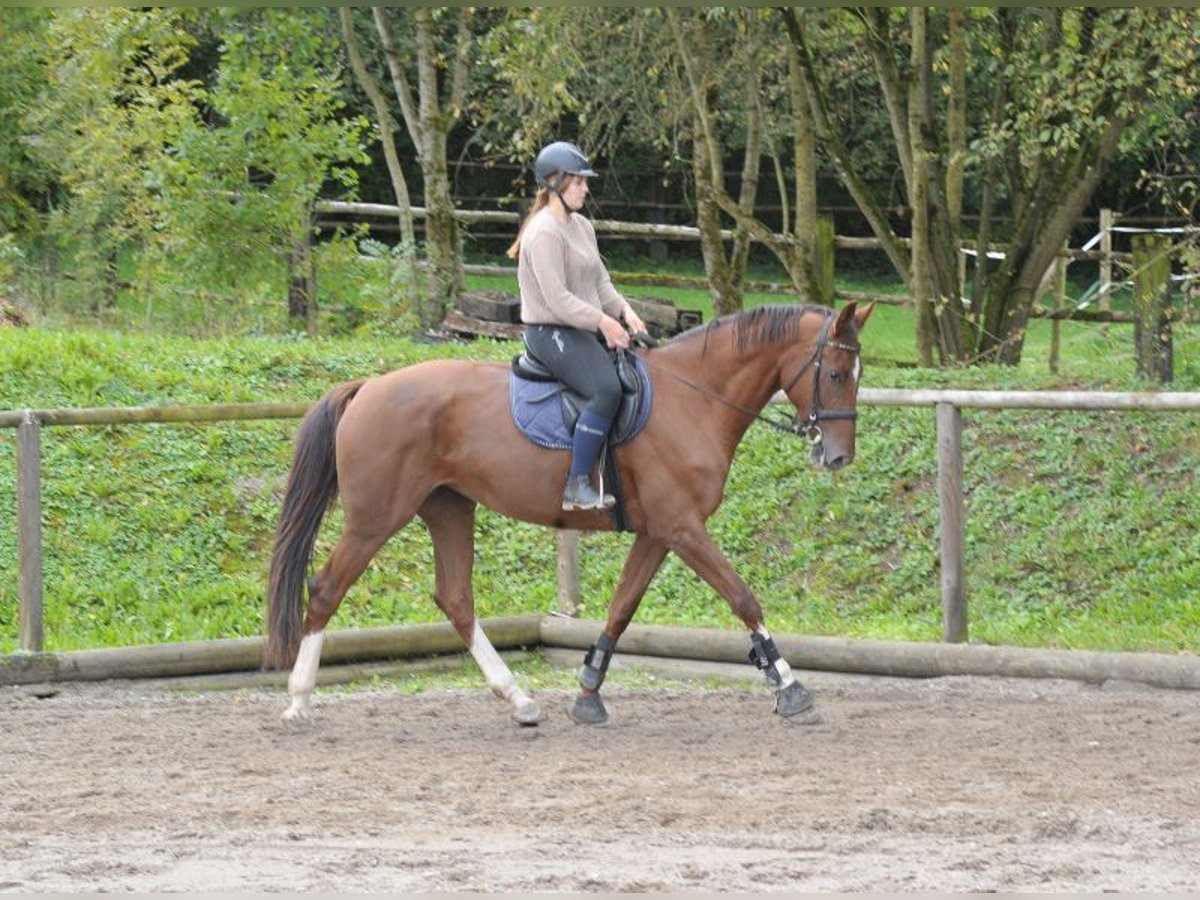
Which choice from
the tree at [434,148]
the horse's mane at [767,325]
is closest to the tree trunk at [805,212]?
the tree at [434,148]

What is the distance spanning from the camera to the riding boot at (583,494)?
6570mm

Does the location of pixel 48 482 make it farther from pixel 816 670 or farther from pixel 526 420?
pixel 816 670

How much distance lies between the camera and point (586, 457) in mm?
6559

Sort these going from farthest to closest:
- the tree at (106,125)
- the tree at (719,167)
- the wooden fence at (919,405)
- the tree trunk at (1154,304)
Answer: the tree at (106,125) → the tree at (719,167) → the tree trunk at (1154,304) → the wooden fence at (919,405)

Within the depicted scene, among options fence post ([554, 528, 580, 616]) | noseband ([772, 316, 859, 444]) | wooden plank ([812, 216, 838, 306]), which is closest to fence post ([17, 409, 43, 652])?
fence post ([554, 528, 580, 616])

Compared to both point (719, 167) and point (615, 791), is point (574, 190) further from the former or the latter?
point (719, 167)

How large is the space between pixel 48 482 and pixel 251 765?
409 cm

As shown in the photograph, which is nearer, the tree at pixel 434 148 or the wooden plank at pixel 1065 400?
the wooden plank at pixel 1065 400

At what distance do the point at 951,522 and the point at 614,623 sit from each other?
Result: 1897mm

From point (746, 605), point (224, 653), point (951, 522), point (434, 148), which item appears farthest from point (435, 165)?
point (746, 605)

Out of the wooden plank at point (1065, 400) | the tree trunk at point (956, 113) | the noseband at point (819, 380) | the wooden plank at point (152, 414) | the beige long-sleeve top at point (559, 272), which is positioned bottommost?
the wooden plank at point (152, 414)

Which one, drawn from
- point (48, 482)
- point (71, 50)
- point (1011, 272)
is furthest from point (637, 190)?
point (48, 482)

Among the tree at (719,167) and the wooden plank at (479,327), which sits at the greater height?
the tree at (719,167)

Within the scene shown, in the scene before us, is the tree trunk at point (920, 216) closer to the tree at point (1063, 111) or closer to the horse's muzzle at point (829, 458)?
the tree at point (1063, 111)
